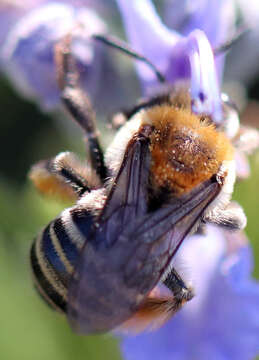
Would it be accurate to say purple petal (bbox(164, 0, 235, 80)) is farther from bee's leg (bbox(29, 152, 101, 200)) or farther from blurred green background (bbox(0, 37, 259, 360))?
bee's leg (bbox(29, 152, 101, 200))

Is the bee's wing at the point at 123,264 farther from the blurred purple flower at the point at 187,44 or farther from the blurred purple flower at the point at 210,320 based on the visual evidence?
the blurred purple flower at the point at 210,320

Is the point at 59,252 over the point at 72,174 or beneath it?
beneath

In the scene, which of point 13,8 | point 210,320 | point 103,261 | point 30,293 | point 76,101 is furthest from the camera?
point 30,293

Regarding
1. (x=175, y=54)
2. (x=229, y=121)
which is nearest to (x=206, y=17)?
(x=175, y=54)

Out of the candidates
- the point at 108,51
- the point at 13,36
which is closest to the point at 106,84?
the point at 108,51

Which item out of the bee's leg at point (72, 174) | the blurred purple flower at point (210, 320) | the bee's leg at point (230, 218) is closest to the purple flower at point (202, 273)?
the blurred purple flower at point (210, 320)

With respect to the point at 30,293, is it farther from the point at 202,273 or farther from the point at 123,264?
the point at 123,264

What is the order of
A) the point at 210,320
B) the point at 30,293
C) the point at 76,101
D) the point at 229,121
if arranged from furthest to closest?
the point at 30,293 < the point at 210,320 < the point at 76,101 < the point at 229,121
